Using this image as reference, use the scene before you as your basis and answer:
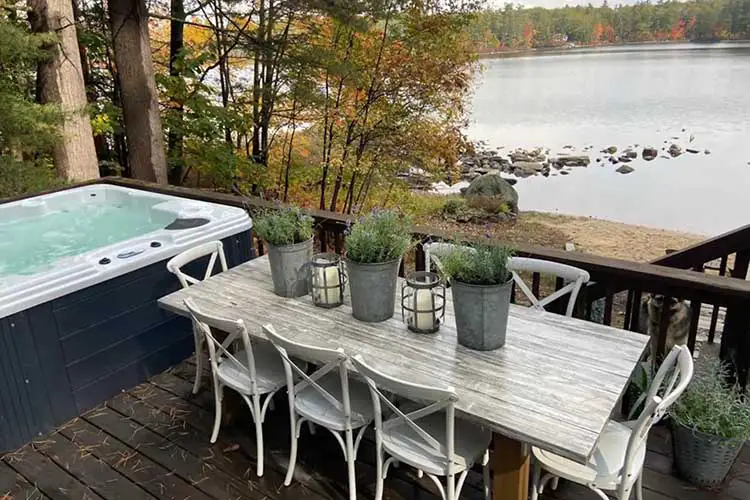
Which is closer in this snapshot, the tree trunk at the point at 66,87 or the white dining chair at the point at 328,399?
the white dining chair at the point at 328,399

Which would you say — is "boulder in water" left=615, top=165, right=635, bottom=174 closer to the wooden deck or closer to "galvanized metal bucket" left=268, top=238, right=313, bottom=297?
the wooden deck

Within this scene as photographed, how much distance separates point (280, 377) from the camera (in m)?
2.35

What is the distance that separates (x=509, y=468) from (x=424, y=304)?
2.09 feet

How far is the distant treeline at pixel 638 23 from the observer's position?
17.0m

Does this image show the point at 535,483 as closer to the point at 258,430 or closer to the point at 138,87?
the point at 258,430

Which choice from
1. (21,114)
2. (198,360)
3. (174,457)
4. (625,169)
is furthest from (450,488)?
(625,169)

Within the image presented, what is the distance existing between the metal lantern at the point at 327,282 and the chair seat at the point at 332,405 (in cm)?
32

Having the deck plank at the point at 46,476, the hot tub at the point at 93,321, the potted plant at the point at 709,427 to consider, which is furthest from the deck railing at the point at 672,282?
the deck plank at the point at 46,476

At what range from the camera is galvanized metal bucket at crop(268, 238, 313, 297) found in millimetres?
2406

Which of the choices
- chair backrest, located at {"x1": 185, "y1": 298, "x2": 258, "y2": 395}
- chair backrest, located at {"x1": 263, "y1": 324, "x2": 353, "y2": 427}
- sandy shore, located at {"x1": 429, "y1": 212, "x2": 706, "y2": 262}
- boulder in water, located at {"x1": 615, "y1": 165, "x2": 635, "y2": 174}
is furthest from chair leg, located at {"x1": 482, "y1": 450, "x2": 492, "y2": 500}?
boulder in water, located at {"x1": 615, "y1": 165, "x2": 635, "y2": 174}

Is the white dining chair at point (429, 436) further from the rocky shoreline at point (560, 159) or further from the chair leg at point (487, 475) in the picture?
the rocky shoreline at point (560, 159)

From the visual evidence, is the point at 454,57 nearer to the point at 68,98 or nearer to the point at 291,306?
the point at 68,98

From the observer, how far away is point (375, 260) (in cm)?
211

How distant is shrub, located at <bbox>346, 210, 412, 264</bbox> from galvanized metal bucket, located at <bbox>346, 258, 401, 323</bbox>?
3 cm
